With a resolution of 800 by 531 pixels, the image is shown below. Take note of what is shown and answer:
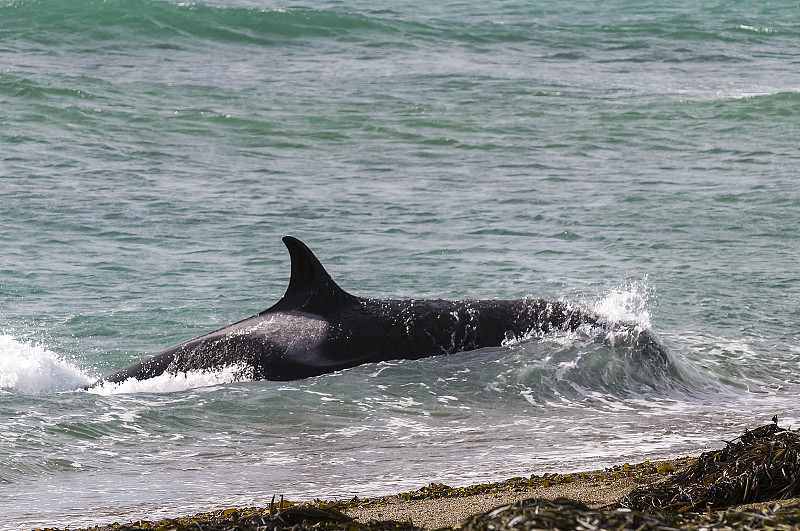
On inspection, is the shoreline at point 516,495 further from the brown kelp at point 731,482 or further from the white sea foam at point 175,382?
the white sea foam at point 175,382

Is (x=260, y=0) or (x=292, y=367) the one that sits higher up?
(x=260, y=0)

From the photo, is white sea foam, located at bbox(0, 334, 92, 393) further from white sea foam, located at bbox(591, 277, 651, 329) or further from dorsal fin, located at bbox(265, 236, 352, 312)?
white sea foam, located at bbox(591, 277, 651, 329)

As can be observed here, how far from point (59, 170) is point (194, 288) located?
21.7ft

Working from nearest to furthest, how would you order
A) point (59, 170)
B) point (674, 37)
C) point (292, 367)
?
point (292, 367) < point (59, 170) < point (674, 37)

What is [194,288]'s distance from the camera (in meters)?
13.1

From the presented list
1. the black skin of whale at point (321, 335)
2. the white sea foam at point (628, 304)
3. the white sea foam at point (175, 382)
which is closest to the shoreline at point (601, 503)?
the black skin of whale at point (321, 335)

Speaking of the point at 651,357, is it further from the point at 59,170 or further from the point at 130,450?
the point at 59,170

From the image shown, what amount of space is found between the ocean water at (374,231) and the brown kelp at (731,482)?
1.50 m

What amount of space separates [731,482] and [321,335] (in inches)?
188

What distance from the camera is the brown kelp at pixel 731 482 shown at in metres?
5.35

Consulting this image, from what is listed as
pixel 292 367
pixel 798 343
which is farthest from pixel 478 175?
pixel 292 367

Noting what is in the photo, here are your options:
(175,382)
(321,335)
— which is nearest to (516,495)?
(321,335)

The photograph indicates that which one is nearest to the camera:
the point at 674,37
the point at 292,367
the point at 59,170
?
the point at 292,367

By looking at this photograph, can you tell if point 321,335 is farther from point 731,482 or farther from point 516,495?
point 731,482
